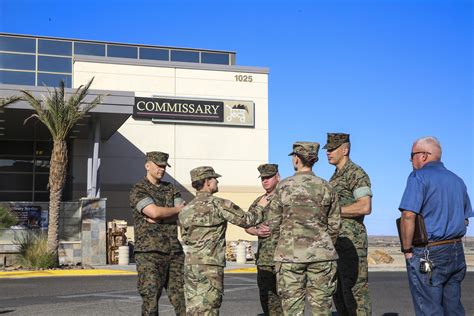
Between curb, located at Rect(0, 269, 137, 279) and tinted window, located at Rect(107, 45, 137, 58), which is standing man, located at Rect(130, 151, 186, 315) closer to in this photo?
curb, located at Rect(0, 269, 137, 279)

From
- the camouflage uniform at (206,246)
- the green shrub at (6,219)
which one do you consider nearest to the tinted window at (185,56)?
the green shrub at (6,219)

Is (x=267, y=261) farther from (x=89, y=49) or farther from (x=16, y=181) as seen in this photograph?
(x=89, y=49)

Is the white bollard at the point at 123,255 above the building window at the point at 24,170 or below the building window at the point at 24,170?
below

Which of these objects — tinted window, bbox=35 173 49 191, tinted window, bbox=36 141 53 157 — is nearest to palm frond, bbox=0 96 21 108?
tinted window, bbox=36 141 53 157

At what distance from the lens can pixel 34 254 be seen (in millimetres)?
19703

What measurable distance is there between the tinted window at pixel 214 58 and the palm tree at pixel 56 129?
1280cm

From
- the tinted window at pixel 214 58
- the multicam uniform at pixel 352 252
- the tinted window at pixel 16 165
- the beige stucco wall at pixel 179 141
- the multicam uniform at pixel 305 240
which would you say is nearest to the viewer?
the multicam uniform at pixel 305 240

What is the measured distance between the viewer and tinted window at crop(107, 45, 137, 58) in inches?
1248

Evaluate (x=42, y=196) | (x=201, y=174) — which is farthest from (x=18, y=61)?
(x=201, y=174)

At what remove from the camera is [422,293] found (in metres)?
5.60

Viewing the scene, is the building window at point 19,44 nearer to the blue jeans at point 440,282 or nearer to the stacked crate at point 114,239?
the stacked crate at point 114,239

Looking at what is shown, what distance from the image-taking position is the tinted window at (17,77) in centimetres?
3058

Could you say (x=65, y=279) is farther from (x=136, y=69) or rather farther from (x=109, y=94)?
(x=136, y=69)

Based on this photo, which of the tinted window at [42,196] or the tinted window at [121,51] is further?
the tinted window at [121,51]
